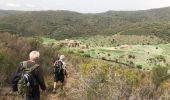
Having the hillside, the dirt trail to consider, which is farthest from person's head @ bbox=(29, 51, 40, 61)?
the hillside

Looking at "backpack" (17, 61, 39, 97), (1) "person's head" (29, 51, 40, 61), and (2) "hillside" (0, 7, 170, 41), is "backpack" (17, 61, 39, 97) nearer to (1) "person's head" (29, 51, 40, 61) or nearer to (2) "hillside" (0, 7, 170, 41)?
(1) "person's head" (29, 51, 40, 61)

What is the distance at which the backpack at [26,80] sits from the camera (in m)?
7.98

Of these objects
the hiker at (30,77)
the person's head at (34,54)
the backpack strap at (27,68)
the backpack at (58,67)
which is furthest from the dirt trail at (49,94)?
the person's head at (34,54)

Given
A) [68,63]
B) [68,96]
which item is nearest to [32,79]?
[68,96]

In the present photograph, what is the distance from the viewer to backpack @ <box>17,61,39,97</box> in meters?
7.98

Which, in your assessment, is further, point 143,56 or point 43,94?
point 143,56

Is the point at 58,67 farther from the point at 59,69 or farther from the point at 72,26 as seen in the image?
the point at 72,26

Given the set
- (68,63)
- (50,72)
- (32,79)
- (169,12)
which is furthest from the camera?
(169,12)

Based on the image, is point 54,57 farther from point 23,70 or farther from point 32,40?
point 23,70

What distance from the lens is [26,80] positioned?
26.3 ft

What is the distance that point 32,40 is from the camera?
73.7 feet

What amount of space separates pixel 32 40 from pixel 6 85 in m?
8.34

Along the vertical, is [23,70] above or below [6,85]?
above

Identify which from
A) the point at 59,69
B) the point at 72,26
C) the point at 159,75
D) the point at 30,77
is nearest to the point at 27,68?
the point at 30,77
